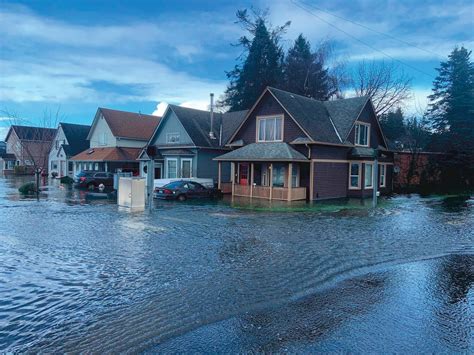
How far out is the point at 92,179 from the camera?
34688 millimetres

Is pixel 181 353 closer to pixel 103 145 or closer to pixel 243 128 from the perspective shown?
pixel 243 128

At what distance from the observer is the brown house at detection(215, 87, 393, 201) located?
2542 cm

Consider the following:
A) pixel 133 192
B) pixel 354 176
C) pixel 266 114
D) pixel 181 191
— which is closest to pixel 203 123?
pixel 266 114

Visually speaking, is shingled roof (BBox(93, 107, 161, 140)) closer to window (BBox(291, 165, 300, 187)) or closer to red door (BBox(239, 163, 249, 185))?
red door (BBox(239, 163, 249, 185))

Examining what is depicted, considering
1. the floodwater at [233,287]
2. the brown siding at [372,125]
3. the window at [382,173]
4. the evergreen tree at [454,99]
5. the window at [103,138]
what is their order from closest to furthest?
the floodwater at [233,287] < the brown siding at [372,125] < the window at [382,173] < the evergreen tree at [454,99] < the window at [103,138]

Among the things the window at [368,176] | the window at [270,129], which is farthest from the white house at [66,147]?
the window at [368,176]

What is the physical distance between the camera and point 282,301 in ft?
22.4

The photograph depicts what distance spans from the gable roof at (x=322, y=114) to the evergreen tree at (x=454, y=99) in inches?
591

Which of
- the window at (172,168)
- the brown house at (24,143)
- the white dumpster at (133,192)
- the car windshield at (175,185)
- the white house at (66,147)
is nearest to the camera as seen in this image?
the white dumpster at (133,192)

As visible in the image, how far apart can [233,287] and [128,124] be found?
1608 inches

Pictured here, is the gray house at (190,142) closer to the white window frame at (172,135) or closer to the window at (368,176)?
the white window frame at (172,135)

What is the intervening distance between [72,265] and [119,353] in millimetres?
4547

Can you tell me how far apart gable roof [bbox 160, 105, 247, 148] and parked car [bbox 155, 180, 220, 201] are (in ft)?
20.4

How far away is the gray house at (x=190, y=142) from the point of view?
32.0 metres
